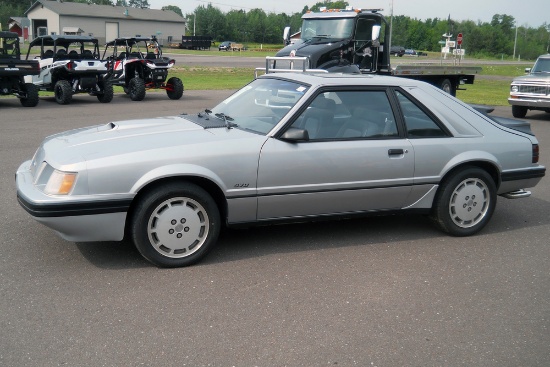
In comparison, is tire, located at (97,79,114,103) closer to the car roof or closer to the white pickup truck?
the white pickup truck

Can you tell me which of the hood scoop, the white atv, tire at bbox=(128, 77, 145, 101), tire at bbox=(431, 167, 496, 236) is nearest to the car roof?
the hood scoop

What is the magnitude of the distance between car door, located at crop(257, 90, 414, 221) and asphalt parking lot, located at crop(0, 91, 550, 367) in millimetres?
437

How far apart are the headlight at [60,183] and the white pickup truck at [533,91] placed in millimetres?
14993

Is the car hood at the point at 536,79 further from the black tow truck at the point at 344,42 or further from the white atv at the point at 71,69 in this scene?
the white atv at the point at 71,69

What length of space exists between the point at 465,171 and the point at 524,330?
2095 millimetres

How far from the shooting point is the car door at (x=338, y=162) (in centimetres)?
516

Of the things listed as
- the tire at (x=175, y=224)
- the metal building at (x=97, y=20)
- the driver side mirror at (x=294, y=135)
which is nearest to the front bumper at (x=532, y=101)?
the driver side mirror at (x=294, y=135)

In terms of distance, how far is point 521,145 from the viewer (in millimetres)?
6199

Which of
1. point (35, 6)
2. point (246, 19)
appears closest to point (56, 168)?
point (35, 6)

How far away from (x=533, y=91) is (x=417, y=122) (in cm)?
1271

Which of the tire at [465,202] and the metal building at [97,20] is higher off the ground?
the metal building at [97,20]

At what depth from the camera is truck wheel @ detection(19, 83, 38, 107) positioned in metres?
16.3

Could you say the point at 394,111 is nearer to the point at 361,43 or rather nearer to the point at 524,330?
the point at 524,330

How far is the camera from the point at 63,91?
56.3ft
